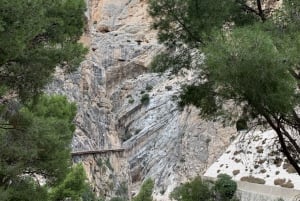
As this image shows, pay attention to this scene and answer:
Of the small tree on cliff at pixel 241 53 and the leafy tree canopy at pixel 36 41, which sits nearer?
the leafy tree canopy at pixel 36 41

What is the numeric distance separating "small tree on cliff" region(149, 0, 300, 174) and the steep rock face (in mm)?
10216

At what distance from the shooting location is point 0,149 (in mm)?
6523

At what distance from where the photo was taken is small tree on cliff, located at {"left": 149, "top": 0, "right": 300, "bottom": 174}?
17.4 feet

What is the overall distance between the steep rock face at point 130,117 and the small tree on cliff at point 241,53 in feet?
33.5

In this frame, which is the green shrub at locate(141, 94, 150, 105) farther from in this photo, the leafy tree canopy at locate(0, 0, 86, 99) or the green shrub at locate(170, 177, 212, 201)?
the leafy tree canopy at locate(0, 0, 86, 99)

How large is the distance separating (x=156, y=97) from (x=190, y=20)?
25721 millimetres

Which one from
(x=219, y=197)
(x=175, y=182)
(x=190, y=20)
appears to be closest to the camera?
(x=190, y=20)

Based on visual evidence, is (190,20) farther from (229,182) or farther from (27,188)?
(229,182)

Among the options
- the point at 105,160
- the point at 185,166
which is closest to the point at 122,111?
the point at 185,166

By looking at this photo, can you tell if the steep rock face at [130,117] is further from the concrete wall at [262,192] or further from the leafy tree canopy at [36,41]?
the leafy tree canopy at [36,41]

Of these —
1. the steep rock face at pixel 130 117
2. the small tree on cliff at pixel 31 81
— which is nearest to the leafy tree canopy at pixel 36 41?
the small tree on cliff at pixel 31 81

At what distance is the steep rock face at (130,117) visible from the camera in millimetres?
22594

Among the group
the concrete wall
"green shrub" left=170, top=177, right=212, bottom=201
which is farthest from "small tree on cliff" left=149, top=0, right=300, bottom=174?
the concrete wall

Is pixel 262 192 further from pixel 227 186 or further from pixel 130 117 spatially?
pixel 130 117
